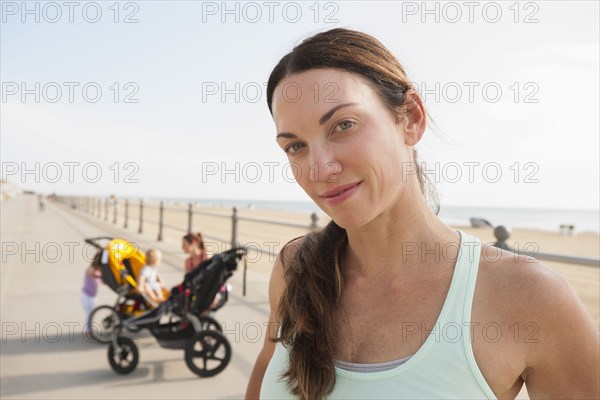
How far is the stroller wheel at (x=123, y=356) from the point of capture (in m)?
3.81

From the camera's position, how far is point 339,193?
1205mm

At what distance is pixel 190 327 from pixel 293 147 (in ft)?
10.1

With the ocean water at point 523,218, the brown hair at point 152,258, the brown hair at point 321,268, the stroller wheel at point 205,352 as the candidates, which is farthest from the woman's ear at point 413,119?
the ocean water at point 523,218

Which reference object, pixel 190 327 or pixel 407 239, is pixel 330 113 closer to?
pixel 407 239

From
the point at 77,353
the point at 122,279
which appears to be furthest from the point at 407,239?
the point at 77,353

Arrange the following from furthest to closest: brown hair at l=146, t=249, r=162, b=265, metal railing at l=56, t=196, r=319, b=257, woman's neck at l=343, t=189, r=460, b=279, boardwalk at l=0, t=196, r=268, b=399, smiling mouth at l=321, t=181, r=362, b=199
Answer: metal railing at l=56, t=196, r=319, b=257 < brown hair at l=146, t=249, r=162, b=265 < boardwalk at l=0, t=196, r=268, b=399 < woman's neck at l=343, t=189, r=460, b=279 < smiling mouth at l=321, t=181, r=362, b=199

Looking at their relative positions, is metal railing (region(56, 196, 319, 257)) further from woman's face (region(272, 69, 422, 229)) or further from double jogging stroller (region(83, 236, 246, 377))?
woman's face (region(272, 69, 422, 229))

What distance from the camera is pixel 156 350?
4379 mm

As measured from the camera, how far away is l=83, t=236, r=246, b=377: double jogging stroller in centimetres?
381

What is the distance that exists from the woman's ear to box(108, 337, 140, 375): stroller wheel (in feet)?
10.4

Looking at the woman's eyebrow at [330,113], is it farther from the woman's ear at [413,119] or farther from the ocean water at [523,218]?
the ocean water at [523,218]

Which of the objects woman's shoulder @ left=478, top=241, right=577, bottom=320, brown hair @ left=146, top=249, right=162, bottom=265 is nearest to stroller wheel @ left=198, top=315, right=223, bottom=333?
brown hair @ left=146, top=249, right=162, bottom=265

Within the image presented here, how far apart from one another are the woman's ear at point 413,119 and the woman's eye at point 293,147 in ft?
0.90

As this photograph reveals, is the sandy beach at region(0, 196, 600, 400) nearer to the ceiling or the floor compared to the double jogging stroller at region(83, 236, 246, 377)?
nearer to the floor
